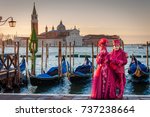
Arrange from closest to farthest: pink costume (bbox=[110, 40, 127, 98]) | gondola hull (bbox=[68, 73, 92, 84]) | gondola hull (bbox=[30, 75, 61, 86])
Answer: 1. pink costume (bbox=[110, 40, 127, 98])
2. gondola hull (bbox=[30, 75, 61, 86])
3. gondola hull (bbox=[68, 73, 92, 84])

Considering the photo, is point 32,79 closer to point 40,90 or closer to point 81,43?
point 40,90

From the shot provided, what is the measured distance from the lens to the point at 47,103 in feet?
8.50

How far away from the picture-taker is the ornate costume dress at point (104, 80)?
3.16m

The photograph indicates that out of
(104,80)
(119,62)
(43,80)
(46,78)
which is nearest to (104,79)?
(104,80)

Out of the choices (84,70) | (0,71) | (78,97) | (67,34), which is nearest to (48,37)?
(67,34)

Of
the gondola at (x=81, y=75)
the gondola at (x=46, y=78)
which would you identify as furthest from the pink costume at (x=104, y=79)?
the gondola at (x=81, y=75)

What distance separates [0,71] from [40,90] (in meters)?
1.33

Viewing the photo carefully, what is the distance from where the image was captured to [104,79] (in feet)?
10.5

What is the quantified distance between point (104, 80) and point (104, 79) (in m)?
0.01

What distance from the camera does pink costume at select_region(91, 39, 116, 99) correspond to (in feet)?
10.4

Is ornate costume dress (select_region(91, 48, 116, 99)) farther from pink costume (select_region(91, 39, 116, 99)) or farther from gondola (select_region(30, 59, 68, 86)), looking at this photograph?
gondola (select_region(30, 59, 68, 86))

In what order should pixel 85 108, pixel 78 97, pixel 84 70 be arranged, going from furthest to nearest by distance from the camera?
pixel 84 70 < pixel 78 97 < pixel 85 108

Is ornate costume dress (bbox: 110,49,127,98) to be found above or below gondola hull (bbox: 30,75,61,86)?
above

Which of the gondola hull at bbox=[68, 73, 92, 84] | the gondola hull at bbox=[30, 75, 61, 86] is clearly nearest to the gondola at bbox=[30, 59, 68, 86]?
the gondola hull at bbox=[30, 75, 61, 86]
